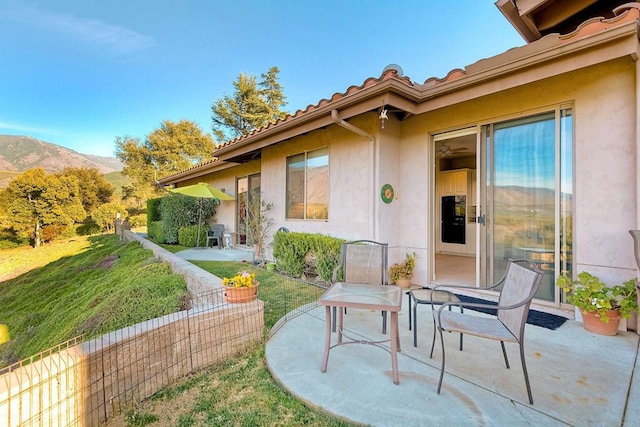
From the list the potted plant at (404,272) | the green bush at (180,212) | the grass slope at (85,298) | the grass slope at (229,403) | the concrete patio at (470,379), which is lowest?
the grass slope at (85,298)

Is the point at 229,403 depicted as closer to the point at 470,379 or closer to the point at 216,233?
the point at 470,379

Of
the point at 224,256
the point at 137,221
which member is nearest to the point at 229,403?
the point at 224,256

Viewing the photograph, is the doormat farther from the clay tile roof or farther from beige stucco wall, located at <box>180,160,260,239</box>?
beige stucco wall, located at <box>180,160,260,239</box>

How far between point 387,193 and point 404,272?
1.39 m

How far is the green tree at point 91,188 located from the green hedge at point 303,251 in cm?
2270

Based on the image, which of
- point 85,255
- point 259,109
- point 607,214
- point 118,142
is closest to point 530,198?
point 607,214

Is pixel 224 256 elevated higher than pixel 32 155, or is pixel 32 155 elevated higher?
pixel 32 155

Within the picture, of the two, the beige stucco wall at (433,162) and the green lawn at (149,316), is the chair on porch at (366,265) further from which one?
the beige stucco wall at (433,162)

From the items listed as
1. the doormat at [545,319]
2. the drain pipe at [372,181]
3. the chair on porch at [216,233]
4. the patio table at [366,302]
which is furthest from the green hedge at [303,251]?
the chair on porch at [216,233]

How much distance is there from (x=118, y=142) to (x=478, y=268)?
28.2 meters

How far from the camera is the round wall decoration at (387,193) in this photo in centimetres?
488

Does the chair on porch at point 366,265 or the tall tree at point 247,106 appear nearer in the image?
the chair on porch at point 366,265

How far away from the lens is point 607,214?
325cm

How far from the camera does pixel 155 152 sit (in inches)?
922
